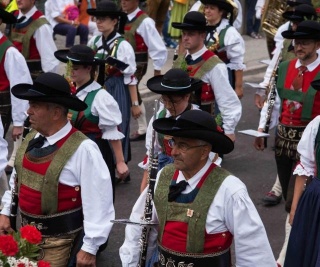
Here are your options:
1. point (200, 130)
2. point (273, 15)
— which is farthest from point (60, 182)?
point (273, 15)

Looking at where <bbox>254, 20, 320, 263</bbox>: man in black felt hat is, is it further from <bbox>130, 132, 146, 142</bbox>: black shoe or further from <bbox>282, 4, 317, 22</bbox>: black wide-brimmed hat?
<bbox>130, 132, 146, 142</bbox>: black shoe

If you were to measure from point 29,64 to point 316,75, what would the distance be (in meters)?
3.65

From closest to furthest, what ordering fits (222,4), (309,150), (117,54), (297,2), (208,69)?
(309,150) < (208,69) < (117,54) < (222,4) < (297,2)

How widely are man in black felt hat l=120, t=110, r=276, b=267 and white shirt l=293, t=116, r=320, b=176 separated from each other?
124 cm

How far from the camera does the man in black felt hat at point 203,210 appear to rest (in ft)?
17.7

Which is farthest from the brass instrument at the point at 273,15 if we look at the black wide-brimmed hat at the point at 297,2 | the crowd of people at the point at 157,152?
the crowd of people at the point at 157,152

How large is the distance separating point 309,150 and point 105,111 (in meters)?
1.78

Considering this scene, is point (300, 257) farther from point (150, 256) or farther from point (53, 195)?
point (53, 195)

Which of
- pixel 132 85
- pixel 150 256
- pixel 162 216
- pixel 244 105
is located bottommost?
pixel 244 105

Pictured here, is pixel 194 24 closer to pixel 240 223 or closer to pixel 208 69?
pixel 208 69

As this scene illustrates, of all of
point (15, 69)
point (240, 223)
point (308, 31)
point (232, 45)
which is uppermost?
point (308, 31)

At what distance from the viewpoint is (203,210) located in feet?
17.9

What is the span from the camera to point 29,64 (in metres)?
10.6

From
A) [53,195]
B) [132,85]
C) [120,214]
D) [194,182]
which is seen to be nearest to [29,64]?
[132,85]
